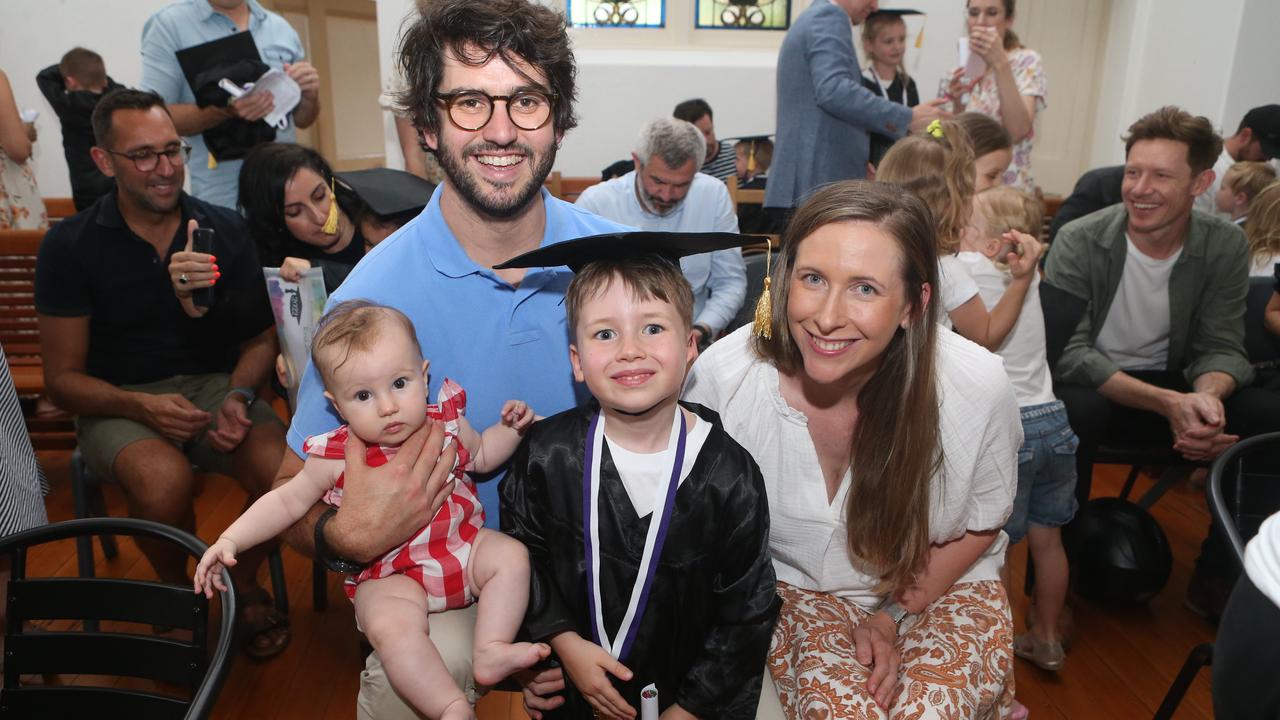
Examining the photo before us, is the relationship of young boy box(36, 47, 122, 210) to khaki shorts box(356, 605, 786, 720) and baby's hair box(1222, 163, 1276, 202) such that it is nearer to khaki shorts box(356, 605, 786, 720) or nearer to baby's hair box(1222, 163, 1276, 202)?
khaki shorts box(356, 605, 786, 720)

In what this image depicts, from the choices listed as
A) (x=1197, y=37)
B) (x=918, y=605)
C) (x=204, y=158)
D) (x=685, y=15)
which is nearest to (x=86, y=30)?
(x=204, y=158)

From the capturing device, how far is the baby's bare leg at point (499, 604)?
1.57m

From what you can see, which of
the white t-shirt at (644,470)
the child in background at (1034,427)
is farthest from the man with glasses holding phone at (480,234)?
the child in background at (1034,427)

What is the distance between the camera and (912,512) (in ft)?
5.95

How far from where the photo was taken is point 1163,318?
314 centimetres

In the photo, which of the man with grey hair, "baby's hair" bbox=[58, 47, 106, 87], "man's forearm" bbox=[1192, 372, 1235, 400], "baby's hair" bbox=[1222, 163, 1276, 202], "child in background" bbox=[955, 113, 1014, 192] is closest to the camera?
"man's forearm" bbox=[1192, 372, 1235, 400]

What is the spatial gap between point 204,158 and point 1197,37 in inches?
255

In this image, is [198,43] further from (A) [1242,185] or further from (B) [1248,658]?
(A) [1242,185]

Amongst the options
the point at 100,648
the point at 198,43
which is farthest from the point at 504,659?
the point at 198,43

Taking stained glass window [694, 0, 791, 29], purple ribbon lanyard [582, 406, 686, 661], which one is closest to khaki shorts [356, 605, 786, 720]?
purple ribbon lanyard [582, 406, 686, 661]

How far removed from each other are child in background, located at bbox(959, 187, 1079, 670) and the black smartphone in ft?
8.31

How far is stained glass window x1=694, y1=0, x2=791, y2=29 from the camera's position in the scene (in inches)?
277

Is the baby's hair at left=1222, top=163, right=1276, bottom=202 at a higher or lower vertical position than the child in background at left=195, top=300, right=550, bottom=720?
higher

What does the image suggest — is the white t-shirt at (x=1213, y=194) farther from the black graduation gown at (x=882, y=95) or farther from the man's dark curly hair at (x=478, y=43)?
the man's dark curly hair at (x=478, y=43)
